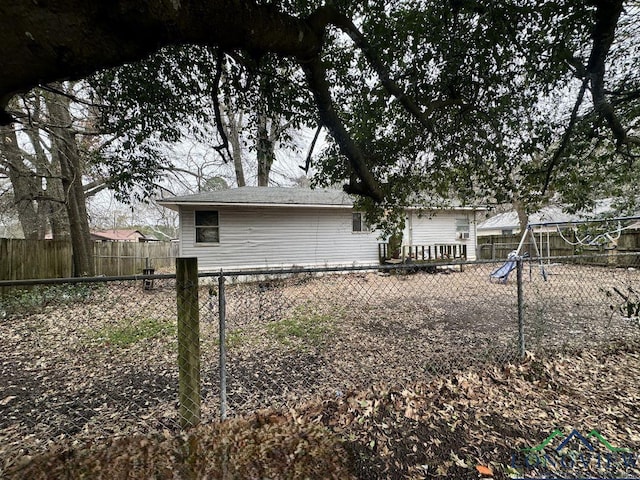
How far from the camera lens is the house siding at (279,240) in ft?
33.1

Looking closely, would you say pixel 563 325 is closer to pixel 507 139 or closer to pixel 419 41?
pixel 507 139

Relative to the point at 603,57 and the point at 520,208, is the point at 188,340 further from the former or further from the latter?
the point at 520,208

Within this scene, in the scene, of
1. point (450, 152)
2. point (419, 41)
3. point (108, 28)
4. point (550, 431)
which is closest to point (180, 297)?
point (108, 28)

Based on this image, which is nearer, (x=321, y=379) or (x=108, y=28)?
(x=108, y=28)

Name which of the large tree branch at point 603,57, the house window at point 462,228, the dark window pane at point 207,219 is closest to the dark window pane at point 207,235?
the dark window pane at point 207,219

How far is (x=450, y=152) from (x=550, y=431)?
10.3 ft

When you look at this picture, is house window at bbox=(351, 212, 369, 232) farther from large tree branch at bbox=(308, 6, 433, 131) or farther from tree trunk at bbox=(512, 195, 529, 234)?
large tree branch at bbox=(308, 6, 433, 131)

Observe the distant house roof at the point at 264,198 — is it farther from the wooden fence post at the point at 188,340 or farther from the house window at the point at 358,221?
the wooden fence post at the point at 188,340

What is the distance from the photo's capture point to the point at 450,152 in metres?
4.01

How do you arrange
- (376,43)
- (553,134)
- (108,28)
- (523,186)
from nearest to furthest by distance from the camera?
(108,28)
(376,43)
(553,134)
(523,186)

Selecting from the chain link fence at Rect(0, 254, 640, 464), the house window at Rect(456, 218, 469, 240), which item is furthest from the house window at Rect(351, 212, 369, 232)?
the chain link fence at Rect(0, 254, 640, 464)

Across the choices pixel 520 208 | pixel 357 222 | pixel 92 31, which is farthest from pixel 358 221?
pixel 92 31

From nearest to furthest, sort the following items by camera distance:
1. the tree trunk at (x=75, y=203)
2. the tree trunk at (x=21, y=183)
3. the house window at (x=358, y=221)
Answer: the tree trunk at (x=21, y=183) → the tree trunk at (x=75, y=203) → the house window at (x=358, y=221)

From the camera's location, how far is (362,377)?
10.3 feet
